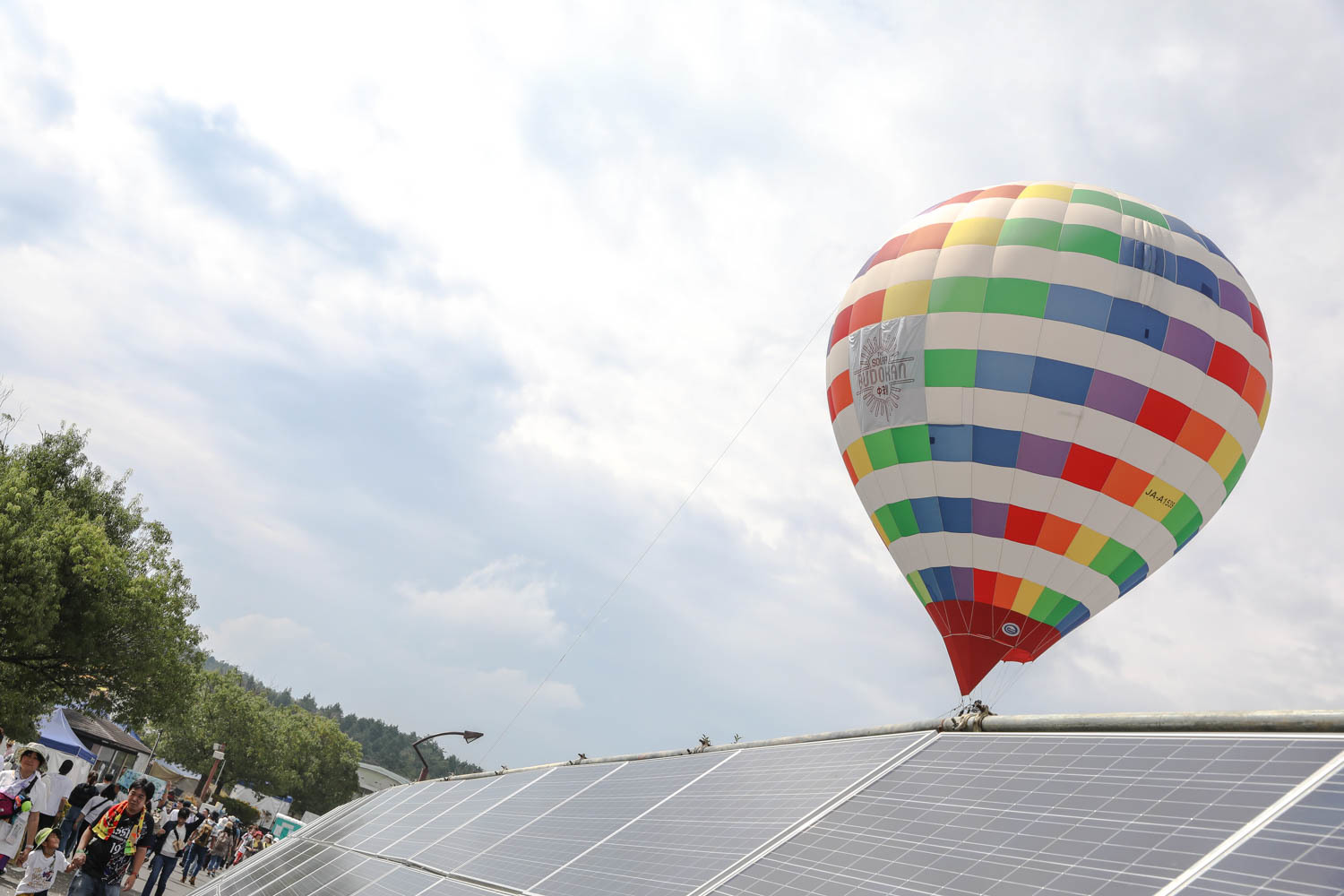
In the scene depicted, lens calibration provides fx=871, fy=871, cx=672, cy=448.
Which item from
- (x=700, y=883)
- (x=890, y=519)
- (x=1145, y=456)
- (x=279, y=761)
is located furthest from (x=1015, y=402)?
(x=279, y=761)

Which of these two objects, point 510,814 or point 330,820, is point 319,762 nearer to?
point 330,820

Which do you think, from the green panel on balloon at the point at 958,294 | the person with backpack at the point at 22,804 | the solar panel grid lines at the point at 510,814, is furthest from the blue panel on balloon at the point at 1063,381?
the person with backpack at the point at 22,804

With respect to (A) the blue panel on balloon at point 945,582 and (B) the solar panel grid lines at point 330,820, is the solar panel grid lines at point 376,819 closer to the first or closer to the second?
(B) the solar panel grid lines at point 330,820

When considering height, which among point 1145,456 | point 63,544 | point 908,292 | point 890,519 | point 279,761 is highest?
point 908,292

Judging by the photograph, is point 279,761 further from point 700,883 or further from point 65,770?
point 700,883

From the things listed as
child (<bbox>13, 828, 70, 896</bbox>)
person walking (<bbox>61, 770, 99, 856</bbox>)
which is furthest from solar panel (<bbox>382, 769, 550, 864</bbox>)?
person walking (<bbox>61, 770, 99, 856</bbox>)

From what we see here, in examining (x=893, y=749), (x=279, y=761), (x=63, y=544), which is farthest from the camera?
(x=279, y=761)

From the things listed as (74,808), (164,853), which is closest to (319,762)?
(164,853)
